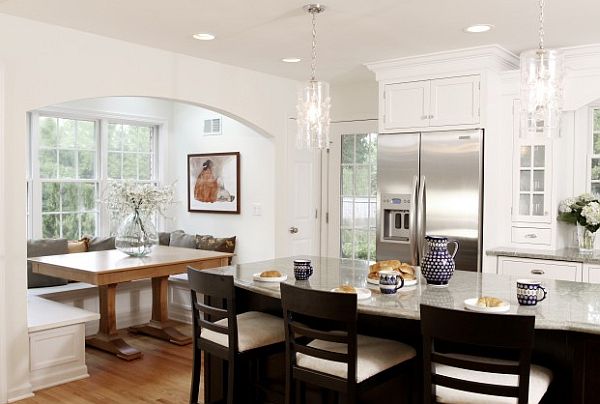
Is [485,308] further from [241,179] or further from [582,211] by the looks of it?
[241,179]

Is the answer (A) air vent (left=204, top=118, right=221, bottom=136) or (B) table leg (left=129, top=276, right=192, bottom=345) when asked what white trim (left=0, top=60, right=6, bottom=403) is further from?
(A) air vent (left=204, top=118, right=221, bottom=136)

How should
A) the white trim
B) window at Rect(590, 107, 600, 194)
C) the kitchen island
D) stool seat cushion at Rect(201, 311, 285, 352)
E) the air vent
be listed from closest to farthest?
the kitchen island
stool seat cushion at Rect(201, 311, 285, 352)
the white trim
window at Rect(590, 107, 600, 194)
the air vent

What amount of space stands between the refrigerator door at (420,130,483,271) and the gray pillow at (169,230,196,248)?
2.63 meters

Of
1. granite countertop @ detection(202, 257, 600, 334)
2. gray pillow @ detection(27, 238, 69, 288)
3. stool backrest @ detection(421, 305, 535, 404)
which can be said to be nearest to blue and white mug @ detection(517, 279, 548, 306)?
granite countertop @ detection(202, 257, 600, 334)

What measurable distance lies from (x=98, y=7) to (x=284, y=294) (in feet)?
7.34

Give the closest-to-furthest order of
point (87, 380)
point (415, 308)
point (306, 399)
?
point (415, 308)
point (306, 399)
point (87, 380)

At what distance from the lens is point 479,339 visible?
2045 mm

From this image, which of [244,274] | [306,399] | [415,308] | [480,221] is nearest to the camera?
[415,308]

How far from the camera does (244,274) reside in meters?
3.26

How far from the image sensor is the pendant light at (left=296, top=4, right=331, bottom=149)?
3.41 m

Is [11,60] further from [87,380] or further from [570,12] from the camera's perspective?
[570,12]

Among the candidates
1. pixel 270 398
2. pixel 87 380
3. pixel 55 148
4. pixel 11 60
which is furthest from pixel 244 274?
pixel 55 148

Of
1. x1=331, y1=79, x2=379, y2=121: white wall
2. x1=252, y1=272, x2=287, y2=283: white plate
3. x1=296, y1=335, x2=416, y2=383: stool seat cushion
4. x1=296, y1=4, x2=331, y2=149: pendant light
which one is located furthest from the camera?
x1=331, y1=79, x2=379, y2=121: white wall

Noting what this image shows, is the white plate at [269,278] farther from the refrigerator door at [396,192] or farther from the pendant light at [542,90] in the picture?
the refrigerator door at [396,192]
